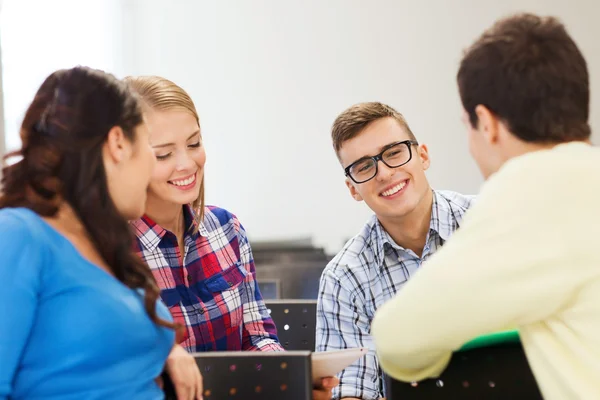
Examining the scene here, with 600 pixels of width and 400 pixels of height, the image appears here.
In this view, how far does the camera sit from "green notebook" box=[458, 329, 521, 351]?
1102 millimetres

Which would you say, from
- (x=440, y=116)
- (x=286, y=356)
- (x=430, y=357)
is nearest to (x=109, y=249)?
(x=286, y=356)

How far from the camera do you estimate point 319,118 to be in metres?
4.41

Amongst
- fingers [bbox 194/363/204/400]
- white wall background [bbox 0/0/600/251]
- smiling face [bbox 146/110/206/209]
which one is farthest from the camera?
white wall background [bbox 0/0/600/251]

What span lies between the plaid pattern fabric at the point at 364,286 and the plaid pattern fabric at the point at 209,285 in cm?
16

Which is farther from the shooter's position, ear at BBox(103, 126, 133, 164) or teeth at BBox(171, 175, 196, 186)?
teeth at BBox(171, 175, 196, 186)

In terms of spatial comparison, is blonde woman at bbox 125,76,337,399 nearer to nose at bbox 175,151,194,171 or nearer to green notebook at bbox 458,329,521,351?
nose at bbox 175,151,194,171

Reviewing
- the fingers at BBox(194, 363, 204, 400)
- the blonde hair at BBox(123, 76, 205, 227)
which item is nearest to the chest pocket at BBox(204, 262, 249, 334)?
the blonde hair at BBox(123, 76, 205, 227)

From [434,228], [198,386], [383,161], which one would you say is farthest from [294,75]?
[198,386]

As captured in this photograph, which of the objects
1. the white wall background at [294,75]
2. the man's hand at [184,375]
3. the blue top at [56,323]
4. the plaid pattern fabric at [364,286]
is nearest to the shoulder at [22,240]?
the blue top at [56,323]

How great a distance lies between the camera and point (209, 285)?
1.76 meters

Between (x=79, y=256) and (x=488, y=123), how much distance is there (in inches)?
25.3

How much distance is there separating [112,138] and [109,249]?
0.18 metres

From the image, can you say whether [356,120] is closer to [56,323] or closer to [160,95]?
[160,95]

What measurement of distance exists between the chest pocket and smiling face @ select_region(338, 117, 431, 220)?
41cm
